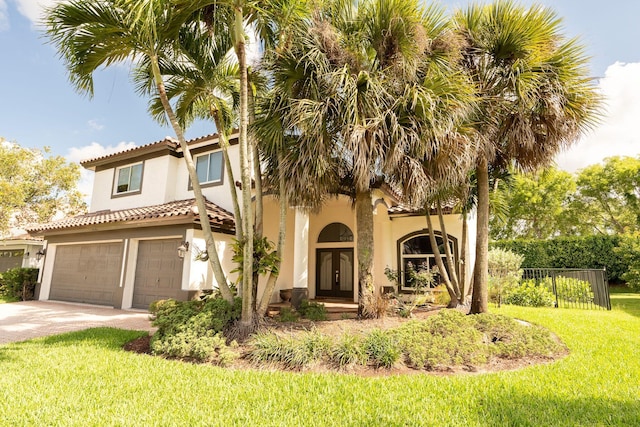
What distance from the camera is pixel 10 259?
20469 mm

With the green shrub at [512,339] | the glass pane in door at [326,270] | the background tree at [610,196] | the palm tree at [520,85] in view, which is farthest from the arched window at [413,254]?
the background tree at [610,196]

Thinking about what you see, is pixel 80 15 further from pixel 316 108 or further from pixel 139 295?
pixel 139 295

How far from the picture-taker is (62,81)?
7.96 meters

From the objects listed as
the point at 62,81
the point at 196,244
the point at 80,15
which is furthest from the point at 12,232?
the point at 80,15

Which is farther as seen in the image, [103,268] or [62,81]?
[103,268]

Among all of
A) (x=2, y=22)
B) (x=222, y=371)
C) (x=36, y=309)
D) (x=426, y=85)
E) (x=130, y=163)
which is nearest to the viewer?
(x=222, y=371)

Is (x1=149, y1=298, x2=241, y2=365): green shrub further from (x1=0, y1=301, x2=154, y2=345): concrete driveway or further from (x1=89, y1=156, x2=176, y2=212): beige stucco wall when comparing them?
(x1=89, y1=156, x2=176, y2=212): beige stucco wall

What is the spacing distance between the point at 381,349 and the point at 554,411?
2.62 meters

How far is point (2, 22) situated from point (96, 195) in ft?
28.1

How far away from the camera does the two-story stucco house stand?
1233 centimetres

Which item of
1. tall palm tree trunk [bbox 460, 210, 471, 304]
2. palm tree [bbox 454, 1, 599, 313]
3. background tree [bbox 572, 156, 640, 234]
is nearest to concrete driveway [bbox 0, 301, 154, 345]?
tall palm tree trunk [bbox 460, 210, 471, 304]

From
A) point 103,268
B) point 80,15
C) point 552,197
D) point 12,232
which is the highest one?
point 552,197

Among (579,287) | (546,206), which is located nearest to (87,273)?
(579,287)

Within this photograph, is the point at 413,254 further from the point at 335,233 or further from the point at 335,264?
the point at 335,233
